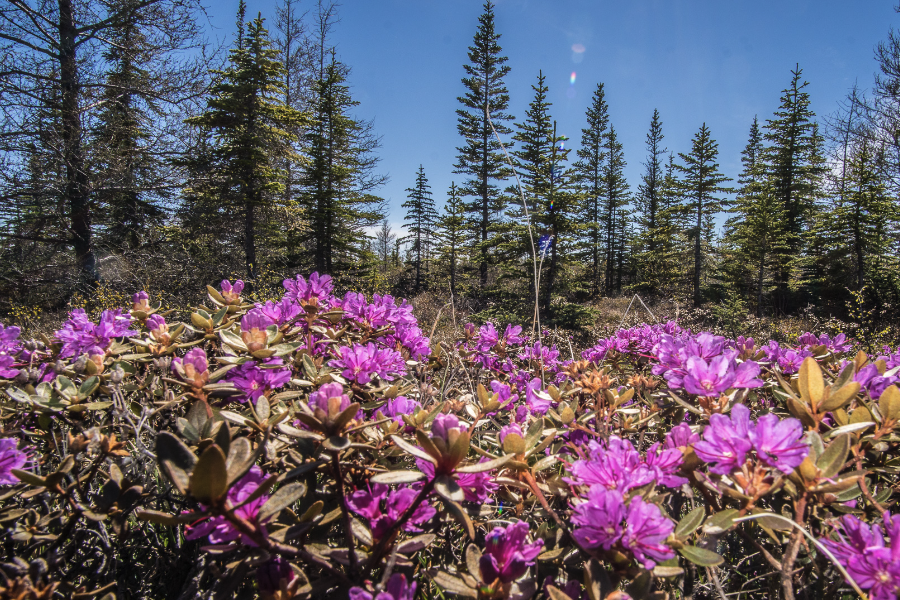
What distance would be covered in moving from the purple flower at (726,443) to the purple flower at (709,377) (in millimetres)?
179

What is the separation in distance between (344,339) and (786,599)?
1.12 m

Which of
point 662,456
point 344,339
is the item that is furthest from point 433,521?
point 344,339

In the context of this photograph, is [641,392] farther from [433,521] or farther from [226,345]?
[226,345]

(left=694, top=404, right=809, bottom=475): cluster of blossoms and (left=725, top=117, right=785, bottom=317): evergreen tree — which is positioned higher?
(left=725, top=117, right=785, bottom=317): evergreen tree

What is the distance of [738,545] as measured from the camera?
1.10 metres

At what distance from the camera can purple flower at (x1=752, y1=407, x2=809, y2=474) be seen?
55 centimetres

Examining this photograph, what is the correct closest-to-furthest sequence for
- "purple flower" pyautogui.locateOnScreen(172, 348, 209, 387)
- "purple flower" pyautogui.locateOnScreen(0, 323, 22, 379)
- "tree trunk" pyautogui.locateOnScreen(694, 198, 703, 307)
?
"purple flower" pyautogui.locateOnScreen(172, 348, 209, 387), "purple flower" pyautogui.locateOnScreen(0, 323, 22, 379), "tree trunk" pyautogui.locateOnScreen(694, 198, 703, 307)

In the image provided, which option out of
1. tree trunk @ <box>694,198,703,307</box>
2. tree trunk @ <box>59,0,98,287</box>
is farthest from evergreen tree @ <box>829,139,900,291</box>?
tree trunk @ <box>59,0,98,287</box>

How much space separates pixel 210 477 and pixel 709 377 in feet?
A: 2.91

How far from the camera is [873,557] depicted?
0.52m

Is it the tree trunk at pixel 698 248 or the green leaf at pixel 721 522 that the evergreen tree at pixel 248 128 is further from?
the tree trunk at pixel 698 248

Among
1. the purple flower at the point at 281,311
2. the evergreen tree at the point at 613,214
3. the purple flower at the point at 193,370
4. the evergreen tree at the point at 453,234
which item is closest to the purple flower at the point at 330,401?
the purple flower at the point at 193,370

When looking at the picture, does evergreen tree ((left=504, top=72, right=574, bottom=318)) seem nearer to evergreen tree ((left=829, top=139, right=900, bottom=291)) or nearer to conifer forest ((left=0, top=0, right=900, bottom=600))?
conifer forest ((left=0, top=0, right=900, bottom=600))

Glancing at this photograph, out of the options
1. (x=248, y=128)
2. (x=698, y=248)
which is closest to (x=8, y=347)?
(x=248, y=128)
